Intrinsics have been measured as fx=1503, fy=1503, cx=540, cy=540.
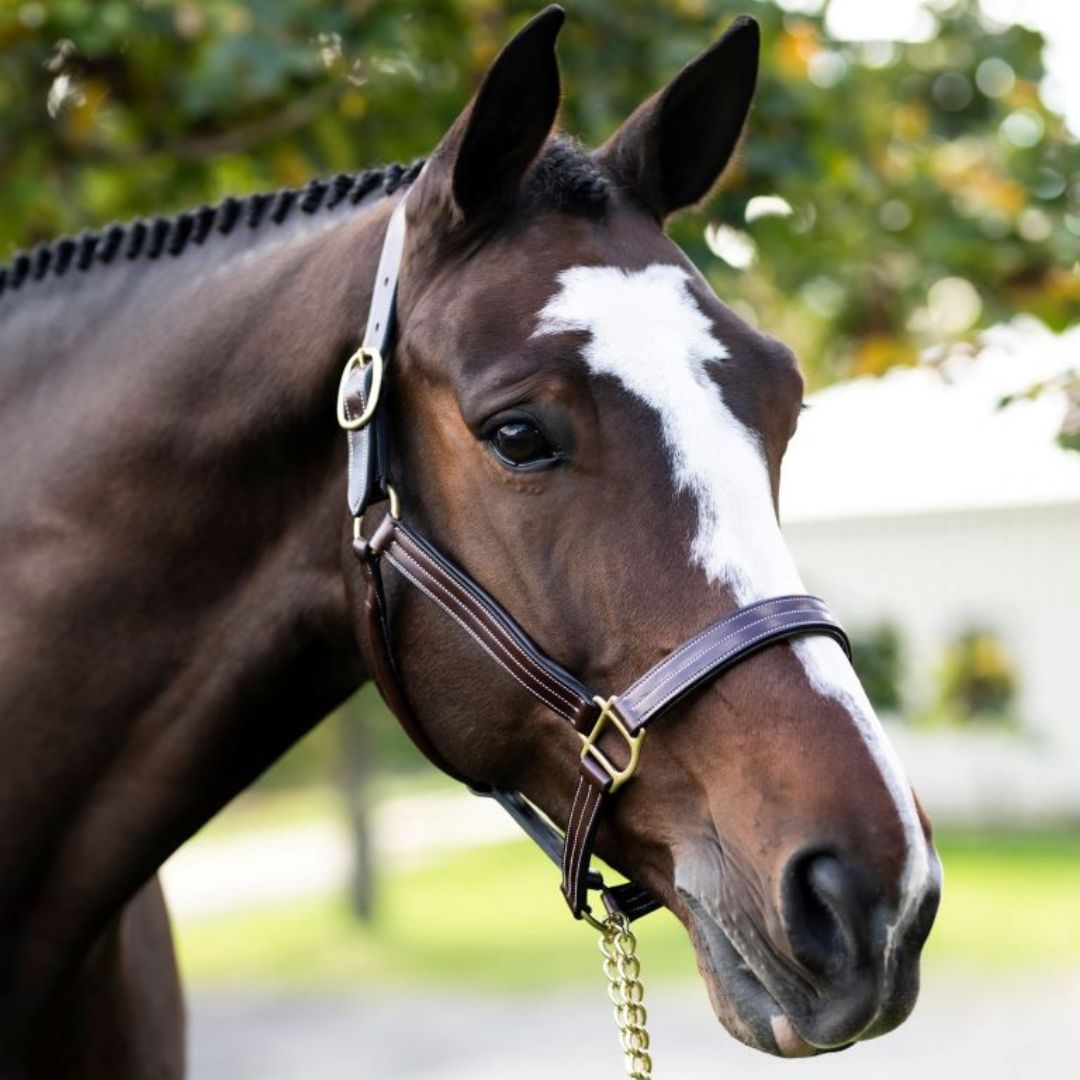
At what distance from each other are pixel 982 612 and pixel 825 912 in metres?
19.5

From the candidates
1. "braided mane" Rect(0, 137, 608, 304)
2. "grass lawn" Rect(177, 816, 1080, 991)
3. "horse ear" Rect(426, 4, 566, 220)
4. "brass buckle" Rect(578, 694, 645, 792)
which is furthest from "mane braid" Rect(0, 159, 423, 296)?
"grass lawn" Rect(177, 816, 1080, 991)

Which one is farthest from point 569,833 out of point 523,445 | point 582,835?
point 523,445

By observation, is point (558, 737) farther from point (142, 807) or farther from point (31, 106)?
point (31, 106)

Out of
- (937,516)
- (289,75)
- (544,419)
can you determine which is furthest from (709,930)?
(937,516)

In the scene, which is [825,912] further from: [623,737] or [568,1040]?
[568,1040]

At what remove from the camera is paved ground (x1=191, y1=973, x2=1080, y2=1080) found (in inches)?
321

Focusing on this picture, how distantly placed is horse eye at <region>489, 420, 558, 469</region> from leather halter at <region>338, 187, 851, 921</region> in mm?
193

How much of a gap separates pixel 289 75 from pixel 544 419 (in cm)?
256

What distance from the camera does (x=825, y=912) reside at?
1.82 meters

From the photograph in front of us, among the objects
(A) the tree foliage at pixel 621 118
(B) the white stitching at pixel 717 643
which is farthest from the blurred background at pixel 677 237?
(B) the white stitching at pixel 717 643

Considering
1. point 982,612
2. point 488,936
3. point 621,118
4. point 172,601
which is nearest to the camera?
point 172,601

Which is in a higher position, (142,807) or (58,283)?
(58,283)

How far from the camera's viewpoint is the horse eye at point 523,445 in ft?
6.81

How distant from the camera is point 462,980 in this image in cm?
1026
